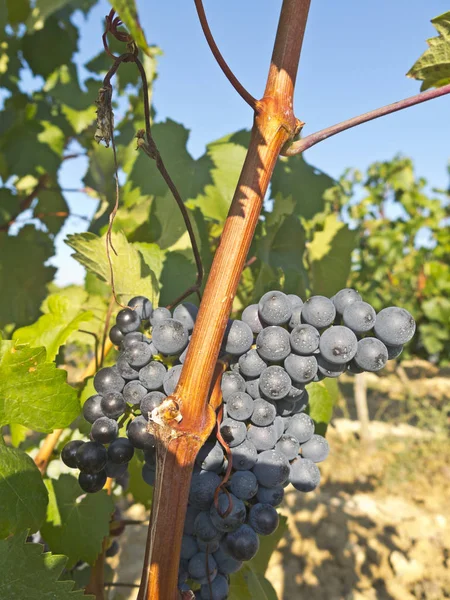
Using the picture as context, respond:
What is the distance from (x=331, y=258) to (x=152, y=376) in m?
1.13

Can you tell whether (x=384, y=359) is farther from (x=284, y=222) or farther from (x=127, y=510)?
(x=127, y=510)

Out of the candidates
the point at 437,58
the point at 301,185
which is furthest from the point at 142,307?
the point at 301,185

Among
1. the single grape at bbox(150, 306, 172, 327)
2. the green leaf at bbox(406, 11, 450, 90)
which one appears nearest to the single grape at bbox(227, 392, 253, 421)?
the single grape at bbox(150, 306, 172, 327)

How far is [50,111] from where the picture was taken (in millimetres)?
3252

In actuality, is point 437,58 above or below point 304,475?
above

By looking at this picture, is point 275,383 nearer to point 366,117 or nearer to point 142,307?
point 142,307

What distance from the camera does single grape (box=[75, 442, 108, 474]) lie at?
0.90m

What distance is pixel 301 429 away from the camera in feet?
3.25

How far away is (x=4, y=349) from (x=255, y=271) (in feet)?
3.20

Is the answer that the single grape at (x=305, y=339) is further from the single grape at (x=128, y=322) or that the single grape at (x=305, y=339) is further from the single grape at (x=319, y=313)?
the single grape at (x=128, y=322)

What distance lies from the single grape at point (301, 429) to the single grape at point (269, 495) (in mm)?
107

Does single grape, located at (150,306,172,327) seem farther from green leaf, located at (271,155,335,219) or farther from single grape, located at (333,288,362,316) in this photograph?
green leaf, located at (271,155,335,219)

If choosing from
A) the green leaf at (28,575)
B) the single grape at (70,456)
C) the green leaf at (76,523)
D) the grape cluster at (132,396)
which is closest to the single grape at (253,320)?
the grape cluster at (132,396)

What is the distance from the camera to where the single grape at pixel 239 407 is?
89cm
